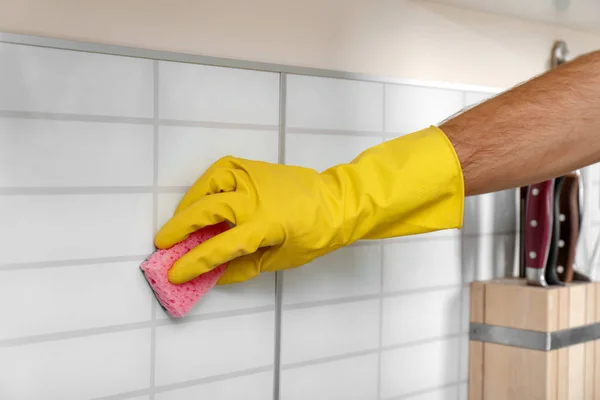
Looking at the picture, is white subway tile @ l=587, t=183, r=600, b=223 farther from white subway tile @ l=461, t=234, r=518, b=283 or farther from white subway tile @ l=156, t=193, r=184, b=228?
white subway tile @ l=156, t=193, r=184, b=228

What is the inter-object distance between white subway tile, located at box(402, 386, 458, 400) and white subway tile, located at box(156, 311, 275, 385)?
1.03 feet

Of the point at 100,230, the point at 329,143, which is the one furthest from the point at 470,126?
the point at 100,230

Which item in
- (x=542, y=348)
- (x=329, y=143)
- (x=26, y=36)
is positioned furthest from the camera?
(x=542, y=348)

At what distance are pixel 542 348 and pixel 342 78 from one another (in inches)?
20.9

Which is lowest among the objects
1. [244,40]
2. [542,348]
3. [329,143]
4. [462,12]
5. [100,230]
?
[542,348]

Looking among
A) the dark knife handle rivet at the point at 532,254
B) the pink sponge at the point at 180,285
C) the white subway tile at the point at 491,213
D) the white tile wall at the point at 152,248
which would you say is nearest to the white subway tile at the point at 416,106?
the white tile wall at the point at 152,248

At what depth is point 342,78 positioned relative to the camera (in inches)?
40.1

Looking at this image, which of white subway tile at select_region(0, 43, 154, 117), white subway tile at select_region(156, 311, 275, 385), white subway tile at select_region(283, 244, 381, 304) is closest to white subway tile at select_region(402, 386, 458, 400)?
white subway tile at select_region(283, 244, 381, 304)

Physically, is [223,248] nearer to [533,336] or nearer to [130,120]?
[130,120]

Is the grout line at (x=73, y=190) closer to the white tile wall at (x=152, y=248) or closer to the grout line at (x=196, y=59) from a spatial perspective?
the white tile wall at (x=152, y=248)

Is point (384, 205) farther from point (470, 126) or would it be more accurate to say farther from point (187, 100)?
point (187, 100)

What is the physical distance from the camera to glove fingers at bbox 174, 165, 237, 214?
80 cm

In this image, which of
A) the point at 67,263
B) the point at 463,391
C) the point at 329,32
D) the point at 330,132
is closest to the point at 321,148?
the point at 330,132

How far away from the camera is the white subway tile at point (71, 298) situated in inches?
29.5
